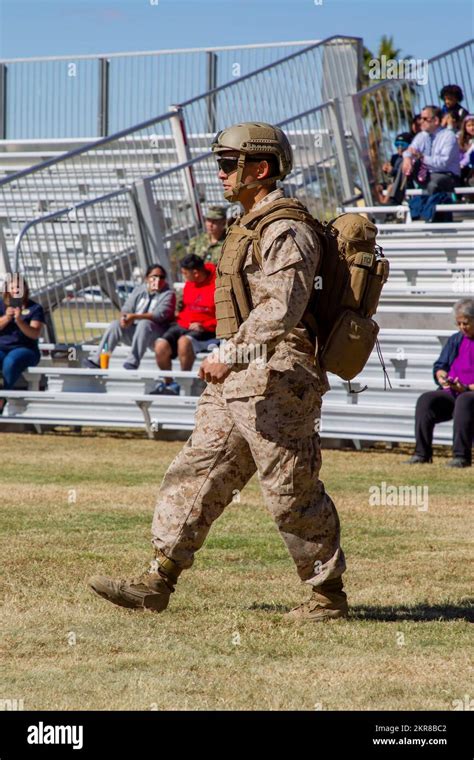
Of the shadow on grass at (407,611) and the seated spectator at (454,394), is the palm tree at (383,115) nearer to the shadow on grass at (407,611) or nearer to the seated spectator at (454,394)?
the seated spectator at (454,394)

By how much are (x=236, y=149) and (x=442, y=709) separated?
2526 millimetres

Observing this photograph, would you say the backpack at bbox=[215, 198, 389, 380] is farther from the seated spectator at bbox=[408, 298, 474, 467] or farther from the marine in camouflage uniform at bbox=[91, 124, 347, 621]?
the seated spectator at bbox=[408, 298, 474, 467]

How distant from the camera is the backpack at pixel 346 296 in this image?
229 inches

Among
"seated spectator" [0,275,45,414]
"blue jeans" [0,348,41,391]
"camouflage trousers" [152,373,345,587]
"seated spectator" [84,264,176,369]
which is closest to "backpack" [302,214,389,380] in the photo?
"camouflage trousers" [152,373,345,587]

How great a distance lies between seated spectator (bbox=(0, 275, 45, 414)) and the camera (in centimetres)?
1438

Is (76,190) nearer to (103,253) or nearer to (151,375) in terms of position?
(103,253)

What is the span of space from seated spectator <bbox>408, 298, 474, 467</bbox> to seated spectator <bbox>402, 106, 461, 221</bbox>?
5.00 meters

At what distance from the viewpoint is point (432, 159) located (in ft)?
55.1

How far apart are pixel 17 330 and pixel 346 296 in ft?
30.4

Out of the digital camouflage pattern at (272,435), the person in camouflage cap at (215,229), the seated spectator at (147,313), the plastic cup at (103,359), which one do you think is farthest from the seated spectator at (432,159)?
the digital camouflage pattern at (272,435)

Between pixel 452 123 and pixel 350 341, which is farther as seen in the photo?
pixel 452 123

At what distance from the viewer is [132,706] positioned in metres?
4.71

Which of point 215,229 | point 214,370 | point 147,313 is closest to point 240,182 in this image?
point 214,370

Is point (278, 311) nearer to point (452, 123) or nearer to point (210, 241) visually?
point (210, 241)
